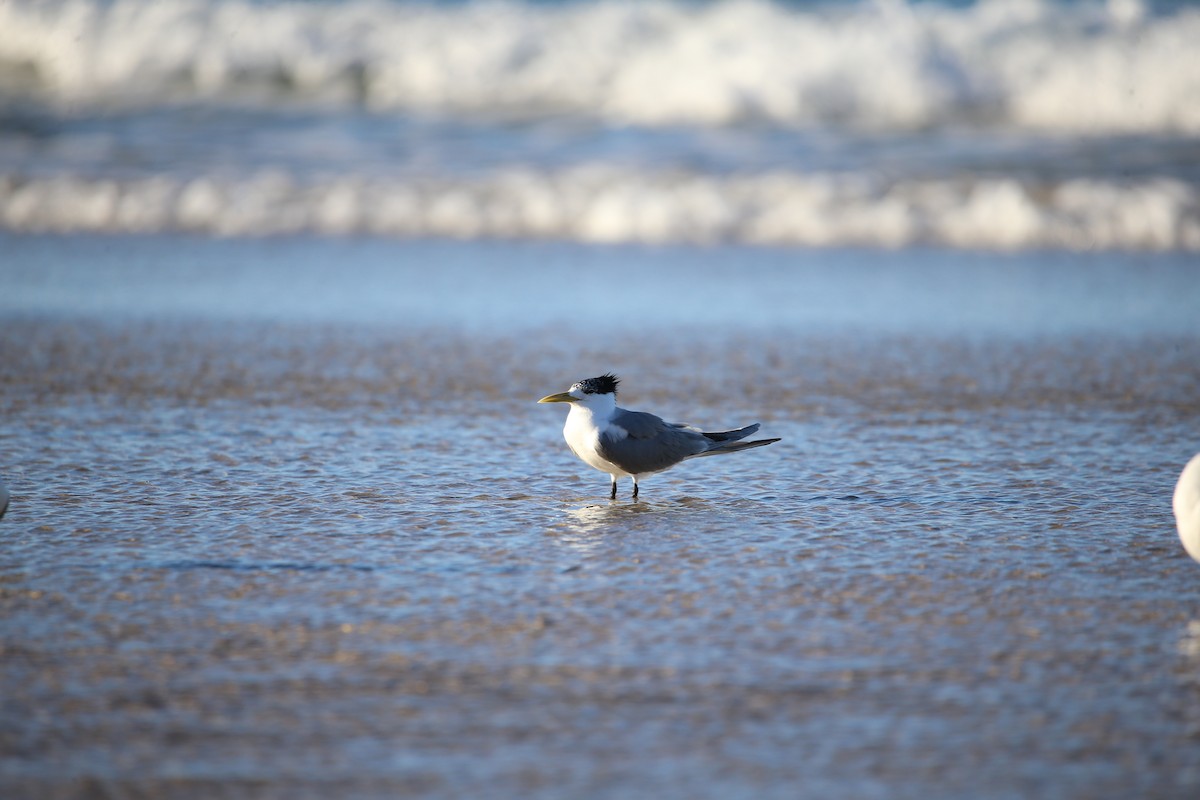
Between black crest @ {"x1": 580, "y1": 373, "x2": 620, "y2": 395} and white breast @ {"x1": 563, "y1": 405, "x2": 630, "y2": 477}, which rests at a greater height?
black crest @ {"x1": 580, "y1": 373, "x2": 620, "y2": 395}

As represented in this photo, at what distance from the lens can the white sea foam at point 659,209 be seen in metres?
13.7

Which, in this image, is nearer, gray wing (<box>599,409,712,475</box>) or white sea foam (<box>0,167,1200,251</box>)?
gray wing (<box>599,409,712,475</box>)

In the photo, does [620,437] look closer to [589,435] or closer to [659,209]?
[589,435]

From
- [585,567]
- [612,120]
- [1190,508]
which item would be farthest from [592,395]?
[612,120]

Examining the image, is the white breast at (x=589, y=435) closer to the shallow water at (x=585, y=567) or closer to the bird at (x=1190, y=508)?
the shallow water at (x=585, y=567)

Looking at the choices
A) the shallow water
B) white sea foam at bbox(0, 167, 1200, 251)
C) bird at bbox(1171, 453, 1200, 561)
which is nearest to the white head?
the shallow water

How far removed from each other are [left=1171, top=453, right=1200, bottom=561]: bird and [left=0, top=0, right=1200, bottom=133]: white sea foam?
15263 mm

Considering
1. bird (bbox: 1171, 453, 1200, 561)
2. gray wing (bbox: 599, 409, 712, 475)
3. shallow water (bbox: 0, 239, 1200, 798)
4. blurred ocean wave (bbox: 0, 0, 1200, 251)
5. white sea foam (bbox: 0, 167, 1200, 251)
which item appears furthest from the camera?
blurred ocean wave (bbox: 0, 0, 1200, 251)

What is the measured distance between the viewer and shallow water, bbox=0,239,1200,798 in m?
2.86

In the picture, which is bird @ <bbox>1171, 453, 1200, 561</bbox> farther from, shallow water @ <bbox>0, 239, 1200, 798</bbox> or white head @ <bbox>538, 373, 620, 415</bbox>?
white head @ <bbox>538, 373, 620, 415</bbox>

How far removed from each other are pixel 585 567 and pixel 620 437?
104 cm

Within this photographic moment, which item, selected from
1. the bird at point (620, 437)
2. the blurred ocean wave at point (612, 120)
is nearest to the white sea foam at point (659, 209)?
the blurred ocean wave at point (612, 120)

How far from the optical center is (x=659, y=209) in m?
14.4

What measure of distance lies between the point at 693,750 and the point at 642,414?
2566 millimetres
